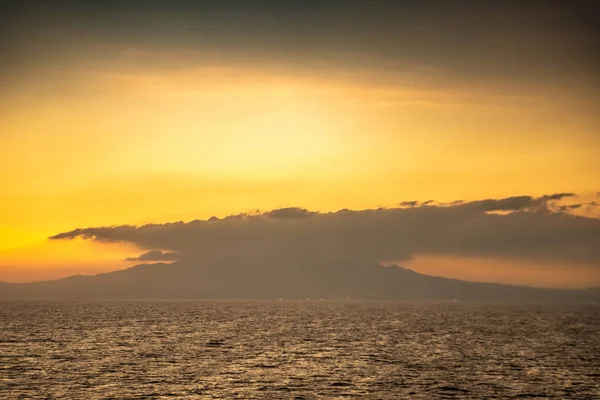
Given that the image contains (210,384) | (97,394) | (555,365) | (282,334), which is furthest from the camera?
(282,334)

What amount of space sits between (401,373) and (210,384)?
2757cm

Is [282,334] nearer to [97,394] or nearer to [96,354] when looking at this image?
[96,354]

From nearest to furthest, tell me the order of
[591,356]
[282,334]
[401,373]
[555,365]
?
[401,373] → [555,365] → [591,356] → [282,334]

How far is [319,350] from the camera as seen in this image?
130 metres

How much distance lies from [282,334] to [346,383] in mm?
87157

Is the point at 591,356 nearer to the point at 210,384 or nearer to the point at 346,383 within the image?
the point at 346,383

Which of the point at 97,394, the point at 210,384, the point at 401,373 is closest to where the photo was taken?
the point at 97,394

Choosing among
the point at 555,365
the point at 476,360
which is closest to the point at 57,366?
the point at 476,360

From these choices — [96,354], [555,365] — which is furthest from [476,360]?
[96,354]

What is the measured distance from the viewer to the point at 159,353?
12238 cm

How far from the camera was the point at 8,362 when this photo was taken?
10350 centimetres

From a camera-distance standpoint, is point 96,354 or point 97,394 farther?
point 96,354

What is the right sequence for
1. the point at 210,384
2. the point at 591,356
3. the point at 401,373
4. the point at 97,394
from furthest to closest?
the point at 591,356, the point at 401,373, the point at 210,384, the point at 97,394

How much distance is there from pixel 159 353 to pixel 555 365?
211 ft
